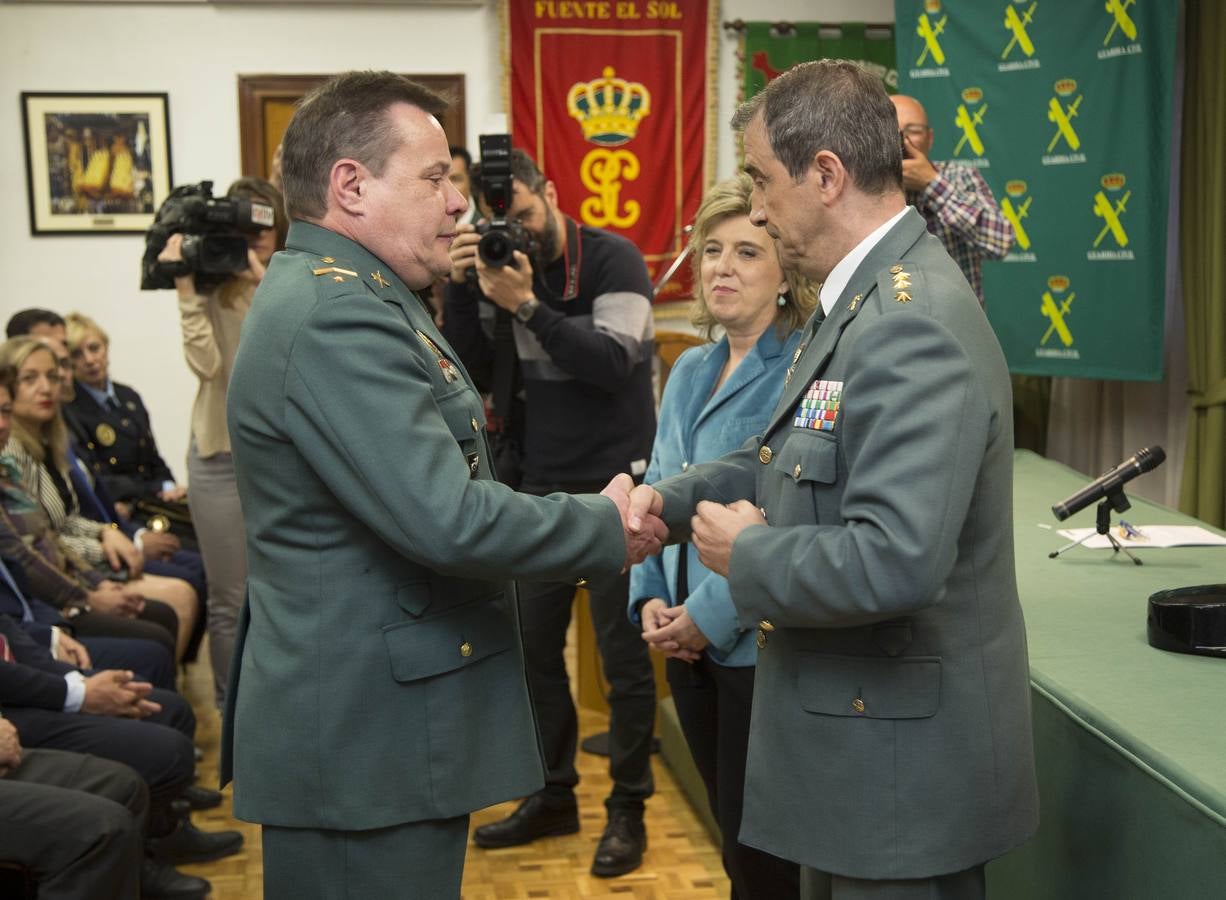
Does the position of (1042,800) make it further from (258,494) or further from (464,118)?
(464,118)

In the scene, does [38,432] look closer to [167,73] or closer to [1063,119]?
[167,73]

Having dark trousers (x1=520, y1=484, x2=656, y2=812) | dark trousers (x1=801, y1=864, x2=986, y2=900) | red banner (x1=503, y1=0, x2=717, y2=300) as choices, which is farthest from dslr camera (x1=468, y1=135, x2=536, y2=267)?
red banner (x1=503, y1=0, x2=717, y2=300)

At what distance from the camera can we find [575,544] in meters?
1.62

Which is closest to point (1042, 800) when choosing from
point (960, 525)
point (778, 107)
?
point (960, 525)

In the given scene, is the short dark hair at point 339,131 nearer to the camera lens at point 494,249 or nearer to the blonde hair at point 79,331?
the camera lens at point 494,249

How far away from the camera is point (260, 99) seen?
6387 millimetres

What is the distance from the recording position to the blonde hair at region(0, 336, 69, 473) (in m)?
3.85

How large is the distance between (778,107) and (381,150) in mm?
484

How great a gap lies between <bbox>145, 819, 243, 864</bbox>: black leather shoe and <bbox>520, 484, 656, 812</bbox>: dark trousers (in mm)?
817

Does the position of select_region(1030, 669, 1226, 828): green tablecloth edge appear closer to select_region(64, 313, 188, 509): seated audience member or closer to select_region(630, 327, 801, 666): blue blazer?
select_region(630, 327, 801, 666): blue blazer

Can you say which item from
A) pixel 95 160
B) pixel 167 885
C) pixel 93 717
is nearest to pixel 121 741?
pixel 93 717

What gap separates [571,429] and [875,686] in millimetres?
1869

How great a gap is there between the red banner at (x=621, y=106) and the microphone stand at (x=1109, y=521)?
409cm

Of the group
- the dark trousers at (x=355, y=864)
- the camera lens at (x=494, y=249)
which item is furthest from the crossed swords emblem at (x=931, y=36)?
the dark trousers at (x=355, y=864)
